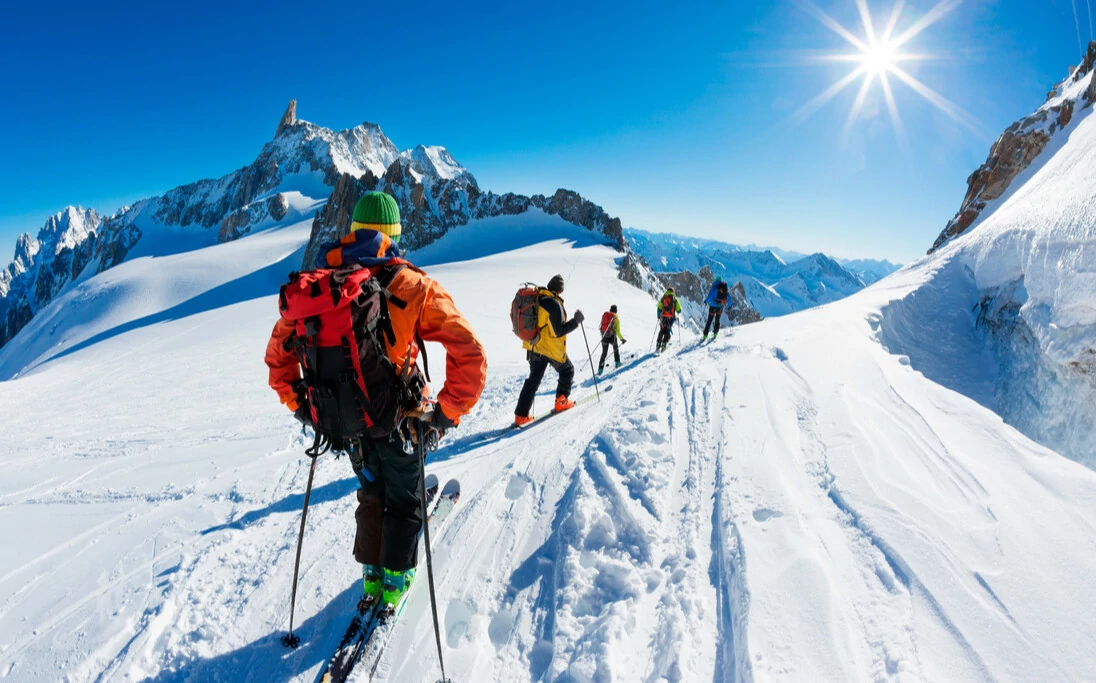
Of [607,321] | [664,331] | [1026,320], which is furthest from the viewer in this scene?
[664,331]

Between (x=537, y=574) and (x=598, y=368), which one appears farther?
(x=598, y=368)

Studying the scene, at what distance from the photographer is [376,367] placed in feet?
8.50

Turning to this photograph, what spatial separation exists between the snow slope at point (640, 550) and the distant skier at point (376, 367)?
0.65m

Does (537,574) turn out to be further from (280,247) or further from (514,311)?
(280,247)

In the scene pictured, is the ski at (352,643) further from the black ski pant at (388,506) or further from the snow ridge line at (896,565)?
the snow ridge line at (896,565)

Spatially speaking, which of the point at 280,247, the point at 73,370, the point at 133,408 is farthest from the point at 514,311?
the point at 280,247

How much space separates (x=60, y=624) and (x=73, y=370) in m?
18.4

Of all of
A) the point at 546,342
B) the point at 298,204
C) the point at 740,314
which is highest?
the point at 298,204

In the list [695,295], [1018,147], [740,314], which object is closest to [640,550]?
[1018,147]

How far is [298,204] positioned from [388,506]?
418ft

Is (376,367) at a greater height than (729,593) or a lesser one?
greater

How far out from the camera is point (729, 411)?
532cm

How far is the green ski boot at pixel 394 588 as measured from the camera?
9.68 feet

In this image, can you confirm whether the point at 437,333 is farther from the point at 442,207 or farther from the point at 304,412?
the point at 442,207
